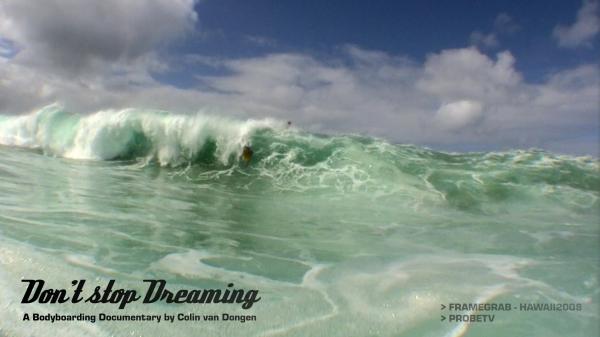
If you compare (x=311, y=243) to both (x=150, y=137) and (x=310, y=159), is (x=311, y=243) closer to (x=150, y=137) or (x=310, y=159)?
(x=310, y=159)

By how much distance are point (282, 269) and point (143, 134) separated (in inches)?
557

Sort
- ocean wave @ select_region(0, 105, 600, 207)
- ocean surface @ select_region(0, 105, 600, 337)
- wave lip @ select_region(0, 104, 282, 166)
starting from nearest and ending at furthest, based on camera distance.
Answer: ocean surface @ select_region(0, 105, 600, 337), ocean wave @ select_region(0, 105, 600, 207), wave lip @ select_region(0, 104, 282, 166)

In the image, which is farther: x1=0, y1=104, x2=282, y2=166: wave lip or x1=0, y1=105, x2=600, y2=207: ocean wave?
x1=0, y1=104, x2=282, y2=166: wave lip

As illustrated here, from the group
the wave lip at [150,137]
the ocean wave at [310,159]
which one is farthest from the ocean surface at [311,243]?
the wave lip at [150,137]

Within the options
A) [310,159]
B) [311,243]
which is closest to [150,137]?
[310,159]

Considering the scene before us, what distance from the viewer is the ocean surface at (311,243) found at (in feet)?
9.73

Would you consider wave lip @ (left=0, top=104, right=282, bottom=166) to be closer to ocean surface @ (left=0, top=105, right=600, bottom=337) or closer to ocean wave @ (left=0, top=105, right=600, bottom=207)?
ocean wave @ (left=0, top=105, right=600, bottom=207)

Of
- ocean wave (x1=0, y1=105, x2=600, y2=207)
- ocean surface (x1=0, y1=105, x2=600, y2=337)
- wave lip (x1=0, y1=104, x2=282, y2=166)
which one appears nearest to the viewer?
ocean surface (x1=0, y1=105, x2=600, y2=337)

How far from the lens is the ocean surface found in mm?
2967

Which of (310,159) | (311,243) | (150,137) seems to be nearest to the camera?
(311,243)

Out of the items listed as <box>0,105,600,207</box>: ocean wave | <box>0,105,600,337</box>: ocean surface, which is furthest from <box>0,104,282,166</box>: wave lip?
<box>0,105,600,337</box>: ocean surface

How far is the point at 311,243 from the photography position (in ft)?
17.4

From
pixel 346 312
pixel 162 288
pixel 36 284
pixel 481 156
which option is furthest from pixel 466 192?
pixel 36 284

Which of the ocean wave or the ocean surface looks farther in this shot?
the ocean wave
